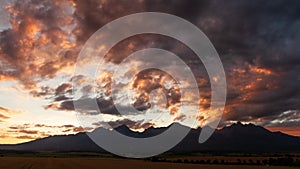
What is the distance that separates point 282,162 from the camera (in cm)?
10944
